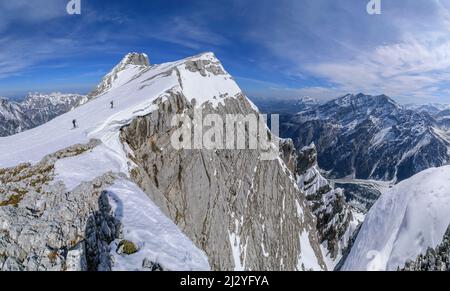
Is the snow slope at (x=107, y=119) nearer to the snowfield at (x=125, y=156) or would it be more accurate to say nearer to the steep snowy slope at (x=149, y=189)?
the snowfield at (x=125, y=156)

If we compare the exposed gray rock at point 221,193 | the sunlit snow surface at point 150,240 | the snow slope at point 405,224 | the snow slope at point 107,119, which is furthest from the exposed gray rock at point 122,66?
the snow slope at point 405,224

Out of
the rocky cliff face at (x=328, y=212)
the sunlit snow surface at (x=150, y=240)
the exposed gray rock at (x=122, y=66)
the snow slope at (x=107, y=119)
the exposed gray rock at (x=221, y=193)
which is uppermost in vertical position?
the exposed gray rock at (x=122, y=66)

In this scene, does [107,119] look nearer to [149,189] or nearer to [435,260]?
[149,189]

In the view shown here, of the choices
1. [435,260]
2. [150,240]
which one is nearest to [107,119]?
[150,240]

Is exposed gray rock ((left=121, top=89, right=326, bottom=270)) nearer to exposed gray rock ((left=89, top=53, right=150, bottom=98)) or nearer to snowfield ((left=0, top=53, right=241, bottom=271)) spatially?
snowfield ((left=0, top=53, right=241, bottom=271))

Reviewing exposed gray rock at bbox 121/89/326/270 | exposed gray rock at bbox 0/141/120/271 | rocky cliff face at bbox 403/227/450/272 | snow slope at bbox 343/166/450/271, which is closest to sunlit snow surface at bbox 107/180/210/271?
exposed gray rock at bbox 0/141/120/271
